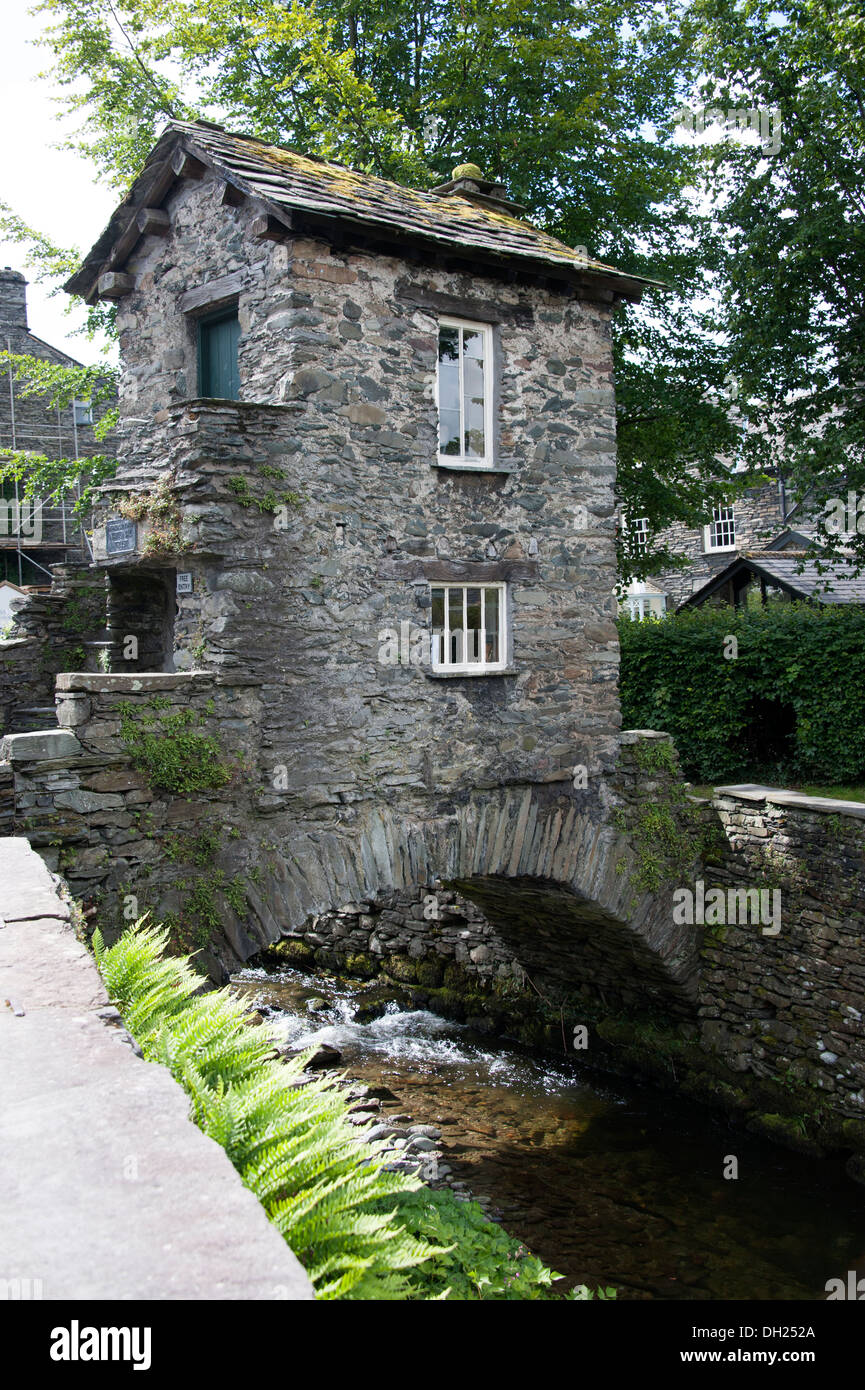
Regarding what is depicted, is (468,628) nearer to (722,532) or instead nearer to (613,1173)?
(613,1173)

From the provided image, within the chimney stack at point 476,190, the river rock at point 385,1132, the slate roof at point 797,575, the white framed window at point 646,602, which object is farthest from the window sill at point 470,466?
the white framed window at point 646,602

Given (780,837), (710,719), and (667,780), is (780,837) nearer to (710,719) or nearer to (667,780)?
(667,780)

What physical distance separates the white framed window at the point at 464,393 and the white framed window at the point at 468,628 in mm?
1259

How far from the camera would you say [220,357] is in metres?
10.8

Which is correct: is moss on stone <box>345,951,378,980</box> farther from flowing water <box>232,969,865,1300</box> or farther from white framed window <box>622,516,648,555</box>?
white framed window <box>622,516,648,555</box>

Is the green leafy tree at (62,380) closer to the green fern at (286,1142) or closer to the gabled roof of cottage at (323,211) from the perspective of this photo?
the gabled roof of cottage at (323,211)

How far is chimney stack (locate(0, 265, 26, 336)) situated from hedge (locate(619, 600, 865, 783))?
16.9 meters

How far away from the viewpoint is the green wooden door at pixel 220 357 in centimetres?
1059

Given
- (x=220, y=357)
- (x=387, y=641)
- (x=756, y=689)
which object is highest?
(x=220, y=357)

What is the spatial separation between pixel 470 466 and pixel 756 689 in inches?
287

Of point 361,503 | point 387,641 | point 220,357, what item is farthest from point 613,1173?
point 220,357

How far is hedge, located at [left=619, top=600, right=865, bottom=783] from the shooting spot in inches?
579

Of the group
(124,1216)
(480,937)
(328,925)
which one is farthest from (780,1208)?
(124,1216)

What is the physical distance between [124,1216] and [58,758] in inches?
234
